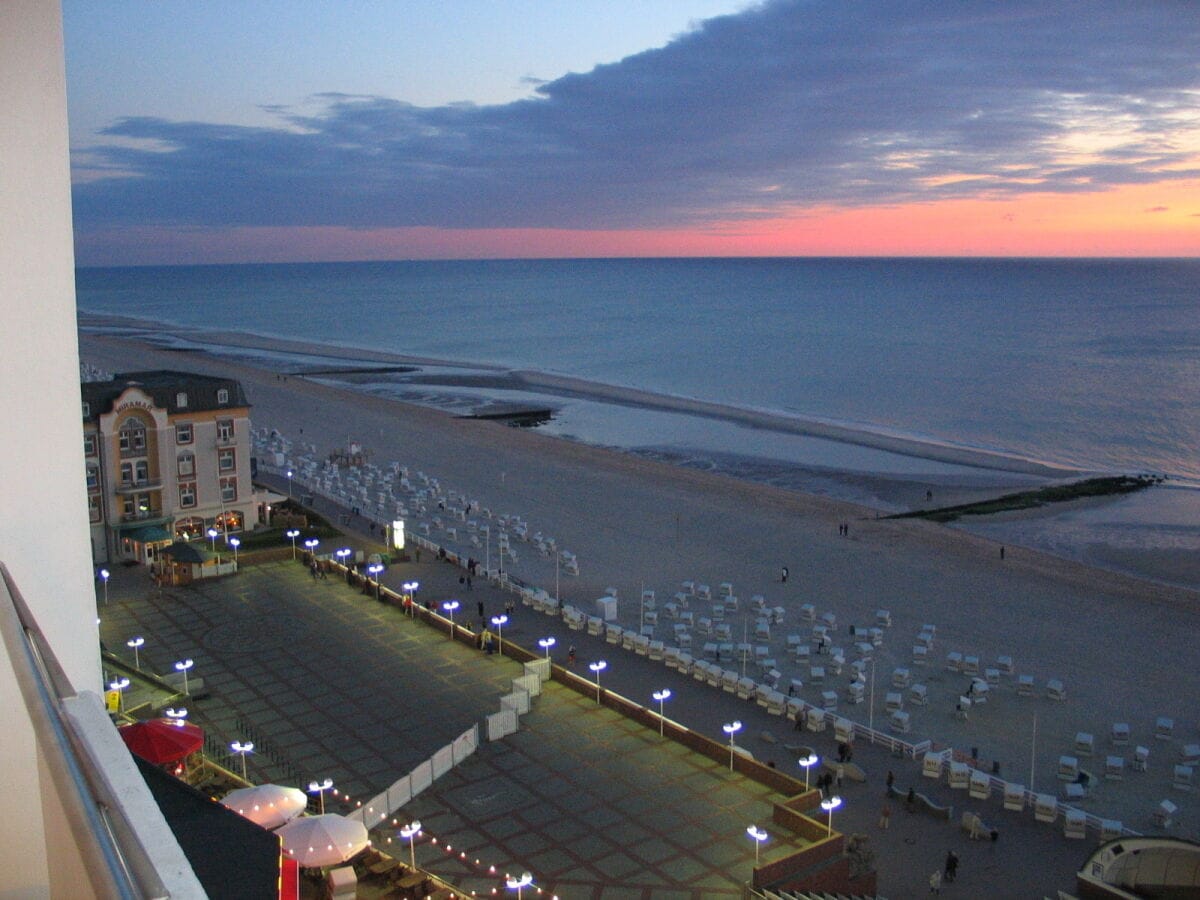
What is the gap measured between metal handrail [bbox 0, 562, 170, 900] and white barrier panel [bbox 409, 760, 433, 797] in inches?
625

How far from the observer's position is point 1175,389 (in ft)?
265

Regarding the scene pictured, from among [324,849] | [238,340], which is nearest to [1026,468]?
[324,849]

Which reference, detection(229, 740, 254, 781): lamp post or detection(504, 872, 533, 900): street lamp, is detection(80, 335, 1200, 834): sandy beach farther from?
detection(229, 740, 254, 781): lamp post

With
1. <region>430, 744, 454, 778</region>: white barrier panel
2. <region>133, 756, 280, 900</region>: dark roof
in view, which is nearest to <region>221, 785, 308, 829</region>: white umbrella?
<region>430, 744, 454, 778</region>: white barrier panel

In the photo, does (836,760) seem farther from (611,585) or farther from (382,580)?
(382,580)

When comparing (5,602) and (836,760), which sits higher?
(5,602)

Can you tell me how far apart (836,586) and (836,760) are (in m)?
13.1

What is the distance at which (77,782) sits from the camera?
182 centimetres

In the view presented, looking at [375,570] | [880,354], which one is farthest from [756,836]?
[880,354]

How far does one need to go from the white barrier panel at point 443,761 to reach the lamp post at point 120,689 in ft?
19.6

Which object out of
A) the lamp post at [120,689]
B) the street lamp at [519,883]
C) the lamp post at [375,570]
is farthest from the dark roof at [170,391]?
the street lamp at [519,883]

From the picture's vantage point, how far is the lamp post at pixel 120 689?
1928 centimetres

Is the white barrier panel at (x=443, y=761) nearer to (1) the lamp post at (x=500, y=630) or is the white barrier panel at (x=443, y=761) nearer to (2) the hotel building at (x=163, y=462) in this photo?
(1) the lamp post at (x=500, y=630)

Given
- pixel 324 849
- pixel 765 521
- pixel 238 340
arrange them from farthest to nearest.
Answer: pixel 238 340, pixel 765 521, pixel 324 849
